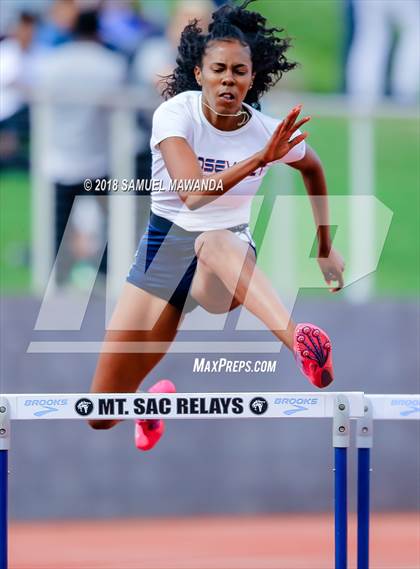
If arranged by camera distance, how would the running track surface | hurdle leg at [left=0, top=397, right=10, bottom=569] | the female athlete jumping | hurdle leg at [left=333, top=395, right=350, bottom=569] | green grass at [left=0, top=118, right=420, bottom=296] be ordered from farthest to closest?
1. the running track surface
2. green grass at [left=0, top=118, right=420, bottom=296]
3. the female athlete jumping
4. hurdle leg at [left=333, top=395, right=350, bottom=569]
5. hurdle leg at [left=0, top=397, right=10, bottom=569]

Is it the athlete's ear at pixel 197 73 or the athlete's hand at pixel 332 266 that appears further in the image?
the athlete's hand at pixel 332 266

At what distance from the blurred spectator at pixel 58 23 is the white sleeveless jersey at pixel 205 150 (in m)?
0.96

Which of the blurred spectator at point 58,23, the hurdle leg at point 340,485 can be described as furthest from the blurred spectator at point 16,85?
the hurdle leg at point 340,485

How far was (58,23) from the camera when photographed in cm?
598

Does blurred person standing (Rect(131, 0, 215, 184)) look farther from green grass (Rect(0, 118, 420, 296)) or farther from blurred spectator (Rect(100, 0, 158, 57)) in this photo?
green grass (Rect(0, 118, 420, 296))

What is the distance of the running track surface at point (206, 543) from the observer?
6.83 metres

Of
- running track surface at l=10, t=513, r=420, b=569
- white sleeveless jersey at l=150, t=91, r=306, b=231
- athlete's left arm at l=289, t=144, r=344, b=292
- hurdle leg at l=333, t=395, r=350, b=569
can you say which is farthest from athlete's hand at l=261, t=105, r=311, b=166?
running track surface at l=10, t=513, r=420, b=569

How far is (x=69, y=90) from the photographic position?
5898 millimetres

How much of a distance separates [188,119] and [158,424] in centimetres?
127

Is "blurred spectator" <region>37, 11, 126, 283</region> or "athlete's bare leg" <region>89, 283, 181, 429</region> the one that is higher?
"blurred spectator" <region>37, 11, 126, 283</region>

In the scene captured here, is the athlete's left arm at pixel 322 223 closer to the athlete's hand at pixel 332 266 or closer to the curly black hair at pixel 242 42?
the athlete's hand at pixel 332 266

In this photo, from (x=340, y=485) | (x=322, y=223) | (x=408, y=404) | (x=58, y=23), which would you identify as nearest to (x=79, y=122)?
(x=58, y=23)

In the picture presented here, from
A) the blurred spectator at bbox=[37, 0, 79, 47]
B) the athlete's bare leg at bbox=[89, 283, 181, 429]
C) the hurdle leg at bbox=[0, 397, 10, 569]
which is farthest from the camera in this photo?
the blurred spectator at bbox=[37, 0, 79, 47]

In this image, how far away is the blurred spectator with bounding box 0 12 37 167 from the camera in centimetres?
575
